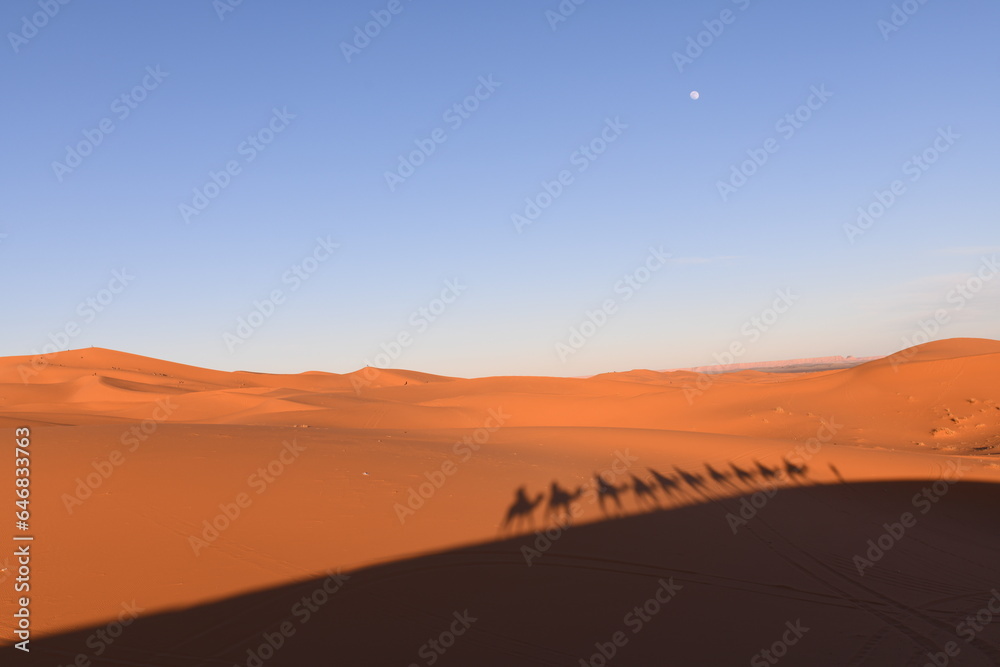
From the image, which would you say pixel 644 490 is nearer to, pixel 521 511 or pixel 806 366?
pixel 521 511

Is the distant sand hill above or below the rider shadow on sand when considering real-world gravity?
below

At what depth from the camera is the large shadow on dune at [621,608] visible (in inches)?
184

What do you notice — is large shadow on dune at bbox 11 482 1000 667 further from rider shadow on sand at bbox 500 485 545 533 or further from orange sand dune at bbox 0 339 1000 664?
rider shadow on sand at bbox 500 485 545 533

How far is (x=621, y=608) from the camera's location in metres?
5.82

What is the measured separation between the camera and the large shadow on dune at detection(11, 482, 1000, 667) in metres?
4.67

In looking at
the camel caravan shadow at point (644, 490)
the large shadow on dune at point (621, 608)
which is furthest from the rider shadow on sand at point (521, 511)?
the large shadow on dune at point (621, 608)

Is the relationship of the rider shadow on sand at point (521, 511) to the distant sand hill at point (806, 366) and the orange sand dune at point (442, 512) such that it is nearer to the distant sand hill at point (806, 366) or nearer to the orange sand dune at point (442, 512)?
the orange sand dune at point (442, 512)

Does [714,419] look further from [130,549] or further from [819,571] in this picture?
[130,549]

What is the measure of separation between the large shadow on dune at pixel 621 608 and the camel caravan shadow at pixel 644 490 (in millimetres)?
288

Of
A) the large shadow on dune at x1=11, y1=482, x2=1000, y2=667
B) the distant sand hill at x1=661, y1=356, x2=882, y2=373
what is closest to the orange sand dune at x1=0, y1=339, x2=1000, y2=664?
the large shadow on dune at x1=11, y1=482, x2=1000, y2=667

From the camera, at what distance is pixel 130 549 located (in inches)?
228

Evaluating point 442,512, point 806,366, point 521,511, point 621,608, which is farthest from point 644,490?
point 806,366

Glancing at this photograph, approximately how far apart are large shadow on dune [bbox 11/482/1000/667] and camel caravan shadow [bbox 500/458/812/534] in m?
0.29

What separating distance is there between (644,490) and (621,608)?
4064 mm
